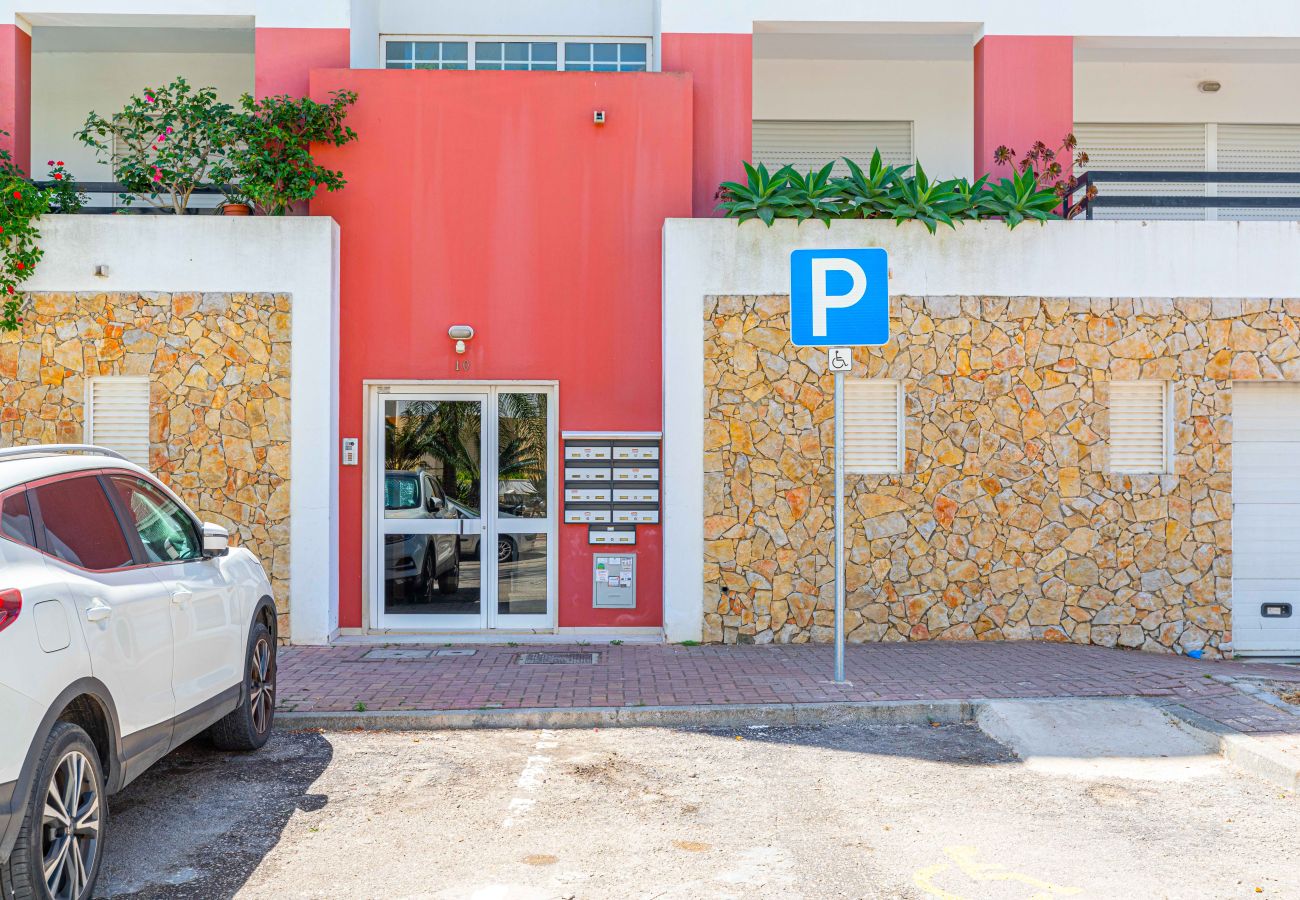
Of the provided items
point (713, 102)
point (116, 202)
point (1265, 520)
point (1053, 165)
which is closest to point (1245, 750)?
point (1265, 520)

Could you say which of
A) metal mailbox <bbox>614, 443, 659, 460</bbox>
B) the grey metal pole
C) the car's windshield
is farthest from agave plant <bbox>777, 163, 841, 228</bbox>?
the car's windshield

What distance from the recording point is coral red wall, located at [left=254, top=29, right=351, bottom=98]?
35.9 ft

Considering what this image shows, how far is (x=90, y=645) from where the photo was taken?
170 inches

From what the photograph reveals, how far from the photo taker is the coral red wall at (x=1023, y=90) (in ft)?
36.9

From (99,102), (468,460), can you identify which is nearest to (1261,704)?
(468,460)

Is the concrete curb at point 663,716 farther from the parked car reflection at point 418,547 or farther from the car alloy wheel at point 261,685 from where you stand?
the parked car reflection at point 418,547

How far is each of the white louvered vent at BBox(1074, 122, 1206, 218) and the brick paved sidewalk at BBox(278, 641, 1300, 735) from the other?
6135 millimetres

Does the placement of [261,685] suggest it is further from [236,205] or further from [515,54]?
[515,54]

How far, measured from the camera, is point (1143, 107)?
1338cm

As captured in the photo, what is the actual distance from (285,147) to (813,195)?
4.85m

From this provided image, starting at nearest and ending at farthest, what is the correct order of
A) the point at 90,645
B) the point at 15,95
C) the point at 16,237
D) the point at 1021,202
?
the point at 90,645 → the point at 16,237 → the point at 1021,202 → the point at 15,95

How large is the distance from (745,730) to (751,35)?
7.05m

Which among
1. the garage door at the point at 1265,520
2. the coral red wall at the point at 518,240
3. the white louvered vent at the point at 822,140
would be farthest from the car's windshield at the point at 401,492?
the garage door at the point at 1265,520

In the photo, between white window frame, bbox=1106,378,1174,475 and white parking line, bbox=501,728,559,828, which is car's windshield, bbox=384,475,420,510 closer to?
white parking line, bbox=501,728,559,828
